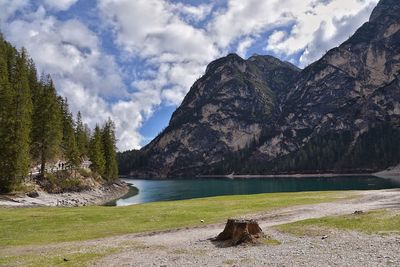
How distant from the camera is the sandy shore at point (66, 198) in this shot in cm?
6559

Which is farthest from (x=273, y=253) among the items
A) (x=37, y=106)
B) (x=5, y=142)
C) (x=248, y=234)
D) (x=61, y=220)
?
(x=37, y=106)

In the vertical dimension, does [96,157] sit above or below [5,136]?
below

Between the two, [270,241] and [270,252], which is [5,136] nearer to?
[270,241]

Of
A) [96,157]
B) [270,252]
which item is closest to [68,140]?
Result: [96,157]

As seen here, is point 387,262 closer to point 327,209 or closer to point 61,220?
point 327,209

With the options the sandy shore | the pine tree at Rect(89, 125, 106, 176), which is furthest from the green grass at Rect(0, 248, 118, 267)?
the pine tree at Rect(89, 125, 106, 176)

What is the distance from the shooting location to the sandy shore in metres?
65.6

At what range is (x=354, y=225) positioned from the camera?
28.8 meters

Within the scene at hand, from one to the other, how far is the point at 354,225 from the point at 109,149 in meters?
126

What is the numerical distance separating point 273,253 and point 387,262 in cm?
602

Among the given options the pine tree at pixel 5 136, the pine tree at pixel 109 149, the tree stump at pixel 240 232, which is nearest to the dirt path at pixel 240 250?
the tree stump at pixel 240 232

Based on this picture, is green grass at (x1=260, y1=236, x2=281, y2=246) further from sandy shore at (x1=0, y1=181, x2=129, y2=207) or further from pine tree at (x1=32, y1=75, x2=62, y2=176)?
pine tree at (x1=32, y1=75, x2=62, y2=176)

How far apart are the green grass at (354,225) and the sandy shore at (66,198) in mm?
46251

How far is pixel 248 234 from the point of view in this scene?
26.0 m
